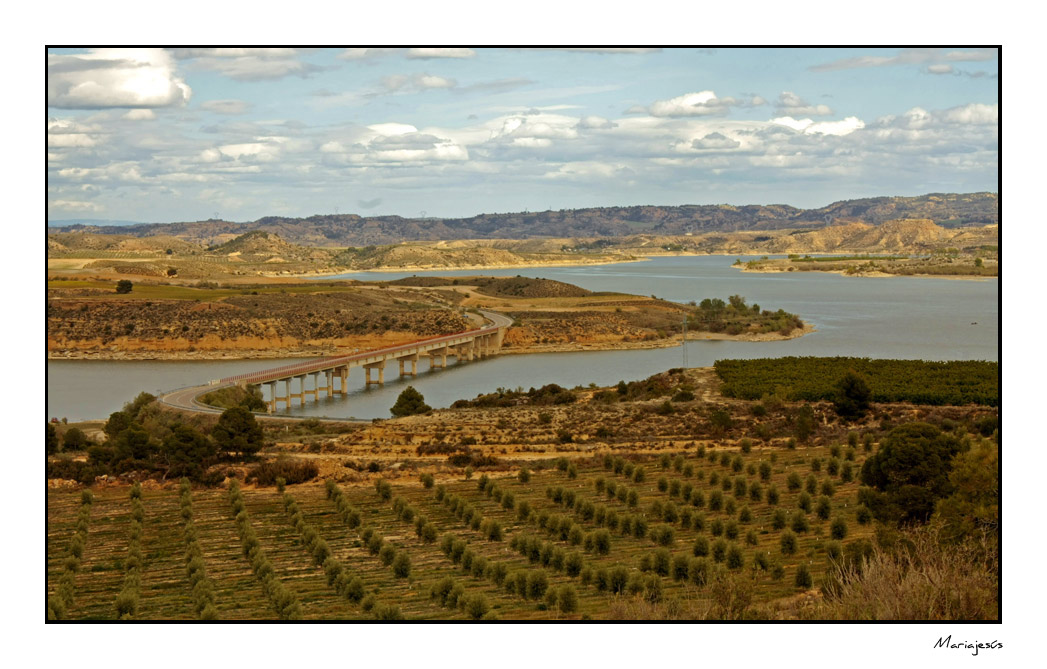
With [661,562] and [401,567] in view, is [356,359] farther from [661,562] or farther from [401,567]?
[661,562]

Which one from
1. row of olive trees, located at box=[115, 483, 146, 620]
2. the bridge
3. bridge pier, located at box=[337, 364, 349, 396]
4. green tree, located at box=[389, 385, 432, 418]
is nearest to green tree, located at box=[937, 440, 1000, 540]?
row of olive trees, located at box=[115, 483, 146, 620]

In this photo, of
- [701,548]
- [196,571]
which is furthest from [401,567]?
[701,548]

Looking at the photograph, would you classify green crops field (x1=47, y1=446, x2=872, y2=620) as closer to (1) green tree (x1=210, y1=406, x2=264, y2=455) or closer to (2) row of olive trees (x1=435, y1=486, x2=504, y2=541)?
(2) row of olive trees (x1=435, y1=486, x2=504, y2=541)

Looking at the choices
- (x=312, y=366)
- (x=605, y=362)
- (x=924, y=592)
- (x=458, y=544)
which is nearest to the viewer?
(x=924, y=592)

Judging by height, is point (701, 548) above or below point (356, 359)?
below

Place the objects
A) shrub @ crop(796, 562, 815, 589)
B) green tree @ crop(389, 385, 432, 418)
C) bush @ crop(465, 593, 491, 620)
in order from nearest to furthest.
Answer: bush @ crop(465, 593, 491, 620) → shrub @ crop(796, 562, 815, 589) → green tree @ crop(389, 385, 432, 418)

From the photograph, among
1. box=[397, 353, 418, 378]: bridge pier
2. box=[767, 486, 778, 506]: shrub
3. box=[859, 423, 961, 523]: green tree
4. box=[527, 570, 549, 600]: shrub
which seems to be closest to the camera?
box=[527, 570, 549, 600]: shrub
